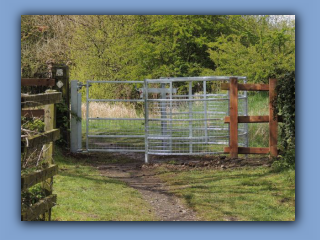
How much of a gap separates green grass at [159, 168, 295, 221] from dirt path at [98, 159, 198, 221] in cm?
12

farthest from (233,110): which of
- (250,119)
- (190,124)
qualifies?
(190,124)

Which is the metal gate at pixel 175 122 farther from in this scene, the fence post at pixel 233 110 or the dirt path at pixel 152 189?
the dirt path at pixel 152 189

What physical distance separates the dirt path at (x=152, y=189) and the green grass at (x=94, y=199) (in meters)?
0.13

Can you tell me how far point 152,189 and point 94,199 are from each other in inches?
43.0

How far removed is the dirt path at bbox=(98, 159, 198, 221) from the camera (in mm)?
5727

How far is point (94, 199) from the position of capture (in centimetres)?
625

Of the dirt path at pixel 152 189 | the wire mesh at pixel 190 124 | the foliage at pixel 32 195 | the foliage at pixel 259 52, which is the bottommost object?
the dirt path at pixel 152 189

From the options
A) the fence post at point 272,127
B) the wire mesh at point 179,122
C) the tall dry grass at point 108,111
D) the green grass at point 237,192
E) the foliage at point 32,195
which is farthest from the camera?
the tall dry grass at point 108,111

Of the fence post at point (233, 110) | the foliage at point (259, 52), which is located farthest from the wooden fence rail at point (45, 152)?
the foliage at point (259, 52)

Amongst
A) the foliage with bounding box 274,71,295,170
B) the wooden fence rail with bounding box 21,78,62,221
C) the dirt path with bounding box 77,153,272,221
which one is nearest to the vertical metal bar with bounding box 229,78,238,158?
the dirt path with bounding box 77,153,272,221

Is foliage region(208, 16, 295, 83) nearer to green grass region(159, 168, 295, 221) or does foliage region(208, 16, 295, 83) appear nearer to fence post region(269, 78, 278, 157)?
fence post region(269, 78, 278, 157)

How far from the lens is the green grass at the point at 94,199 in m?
5.45

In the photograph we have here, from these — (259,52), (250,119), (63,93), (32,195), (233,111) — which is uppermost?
(259,52)

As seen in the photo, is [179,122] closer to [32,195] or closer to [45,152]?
[45,152]
